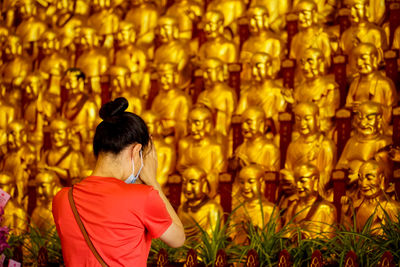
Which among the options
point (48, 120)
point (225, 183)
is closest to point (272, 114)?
point (225, 183)

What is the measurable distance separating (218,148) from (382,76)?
123 cm

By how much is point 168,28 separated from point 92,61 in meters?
0.76

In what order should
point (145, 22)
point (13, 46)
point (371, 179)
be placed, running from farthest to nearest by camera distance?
1. point (13, 46)
2. point (145, 22)
3. point (371, 179)

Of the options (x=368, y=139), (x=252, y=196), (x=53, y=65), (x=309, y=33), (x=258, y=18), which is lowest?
(x=252, y=196)

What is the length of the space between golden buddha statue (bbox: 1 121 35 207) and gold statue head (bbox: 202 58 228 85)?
153 centimetres

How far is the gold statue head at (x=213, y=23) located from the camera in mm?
5281

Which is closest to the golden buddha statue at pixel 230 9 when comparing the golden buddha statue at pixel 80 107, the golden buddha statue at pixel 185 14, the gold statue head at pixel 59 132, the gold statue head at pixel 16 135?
the golden buddha statue at pixel 185 14

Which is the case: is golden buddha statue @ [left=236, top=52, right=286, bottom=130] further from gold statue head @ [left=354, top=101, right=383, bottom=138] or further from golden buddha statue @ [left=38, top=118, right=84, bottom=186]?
golden buddha statue @ [left=38, top=118, right=84, bottom=186]

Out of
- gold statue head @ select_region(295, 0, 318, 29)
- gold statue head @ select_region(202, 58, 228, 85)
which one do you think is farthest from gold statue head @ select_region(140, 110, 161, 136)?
gold statue head @ select_region(295, 0, 318, 29)

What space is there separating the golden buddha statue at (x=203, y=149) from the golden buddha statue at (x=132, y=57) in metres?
0.87

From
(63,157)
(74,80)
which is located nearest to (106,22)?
(74,80)

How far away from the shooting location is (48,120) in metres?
5.72

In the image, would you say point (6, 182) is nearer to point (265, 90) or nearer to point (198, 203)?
point (198, 203)

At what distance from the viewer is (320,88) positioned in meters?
4.84
